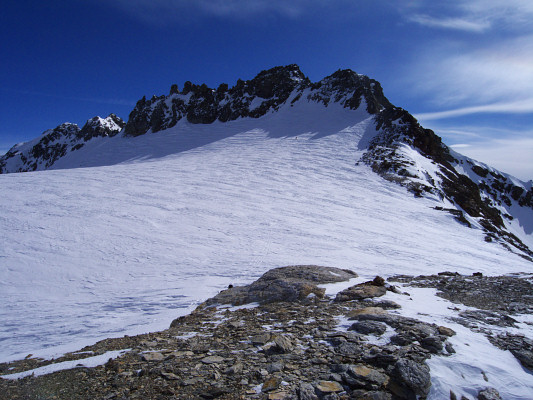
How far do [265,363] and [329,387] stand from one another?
1009 mm

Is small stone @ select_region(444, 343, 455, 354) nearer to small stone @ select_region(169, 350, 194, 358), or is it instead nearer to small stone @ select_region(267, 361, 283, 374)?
small stone @ select_region(267, 361, 283, 374)

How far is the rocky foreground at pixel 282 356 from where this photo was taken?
3662mm

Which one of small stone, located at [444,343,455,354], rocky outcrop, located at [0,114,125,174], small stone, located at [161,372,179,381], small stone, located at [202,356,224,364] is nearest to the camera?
small stone, located at [161,372,179,381]

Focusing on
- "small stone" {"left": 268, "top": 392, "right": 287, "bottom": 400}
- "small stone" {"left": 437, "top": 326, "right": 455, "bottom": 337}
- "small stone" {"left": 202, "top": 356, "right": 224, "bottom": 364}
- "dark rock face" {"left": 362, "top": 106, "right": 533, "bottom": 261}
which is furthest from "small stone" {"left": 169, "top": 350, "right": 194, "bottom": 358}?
"dark rock face" {"left": 362, "top": 106, "right": 533, "bottom": 261}

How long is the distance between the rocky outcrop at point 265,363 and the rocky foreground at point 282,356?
0.01 meters

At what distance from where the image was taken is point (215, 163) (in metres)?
34.7

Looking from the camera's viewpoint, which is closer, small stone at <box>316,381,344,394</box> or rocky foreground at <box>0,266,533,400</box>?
small stone at <box>316,381,344,394</box>

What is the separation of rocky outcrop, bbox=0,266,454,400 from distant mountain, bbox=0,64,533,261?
2006 centimetres

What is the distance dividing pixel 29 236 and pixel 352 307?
49.0 feet

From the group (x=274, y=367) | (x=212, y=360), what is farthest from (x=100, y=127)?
(x=274, y=367)

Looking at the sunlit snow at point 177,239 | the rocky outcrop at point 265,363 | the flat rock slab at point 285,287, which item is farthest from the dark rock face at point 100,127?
the rocky outcrop at point 265,363

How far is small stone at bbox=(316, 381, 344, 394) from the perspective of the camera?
3.56 meters

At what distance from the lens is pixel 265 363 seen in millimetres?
4238

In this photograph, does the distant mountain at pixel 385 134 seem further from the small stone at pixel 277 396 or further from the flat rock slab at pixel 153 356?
the flat rock slab at pixel 153 356
